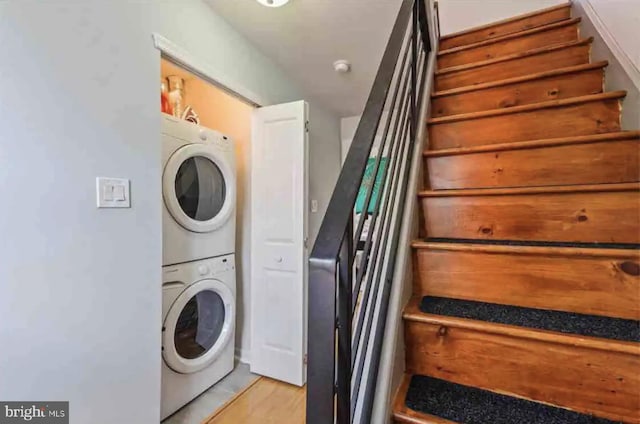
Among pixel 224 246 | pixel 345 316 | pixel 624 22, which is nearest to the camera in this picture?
pixel 345 316

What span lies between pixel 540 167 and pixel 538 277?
1.69ft

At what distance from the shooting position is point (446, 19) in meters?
2.78

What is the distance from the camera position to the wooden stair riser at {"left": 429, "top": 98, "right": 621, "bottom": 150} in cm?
125

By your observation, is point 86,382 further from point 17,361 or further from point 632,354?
point 632,354

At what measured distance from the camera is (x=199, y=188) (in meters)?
1.95

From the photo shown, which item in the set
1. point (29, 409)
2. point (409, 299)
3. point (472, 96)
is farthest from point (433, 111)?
point (29, 409)

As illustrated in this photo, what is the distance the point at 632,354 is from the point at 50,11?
6.77 feet

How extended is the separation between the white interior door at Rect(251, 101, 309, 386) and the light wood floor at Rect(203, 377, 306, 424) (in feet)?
0.27

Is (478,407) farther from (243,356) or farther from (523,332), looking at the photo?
(243,356)

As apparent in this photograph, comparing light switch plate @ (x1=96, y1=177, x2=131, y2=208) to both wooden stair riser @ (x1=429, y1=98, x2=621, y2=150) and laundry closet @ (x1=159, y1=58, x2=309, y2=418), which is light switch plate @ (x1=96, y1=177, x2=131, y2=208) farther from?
wooden stair riser @ (x1=429, y1=98, x2=621, y2=150)

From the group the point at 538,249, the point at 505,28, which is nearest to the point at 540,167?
the point at 538,249

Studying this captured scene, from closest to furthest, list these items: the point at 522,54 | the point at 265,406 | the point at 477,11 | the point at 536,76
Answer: the point at 536,76 < the point at 522,54 < the point at 265,406 < the point at 477,11

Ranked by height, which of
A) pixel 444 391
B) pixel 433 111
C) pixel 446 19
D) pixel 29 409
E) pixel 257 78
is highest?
pixel 446 19

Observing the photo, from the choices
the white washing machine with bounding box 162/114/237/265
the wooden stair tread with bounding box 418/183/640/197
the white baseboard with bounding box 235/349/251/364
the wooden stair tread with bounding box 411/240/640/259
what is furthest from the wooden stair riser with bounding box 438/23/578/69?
the white baseboard with bounding box 235/349/251/364
